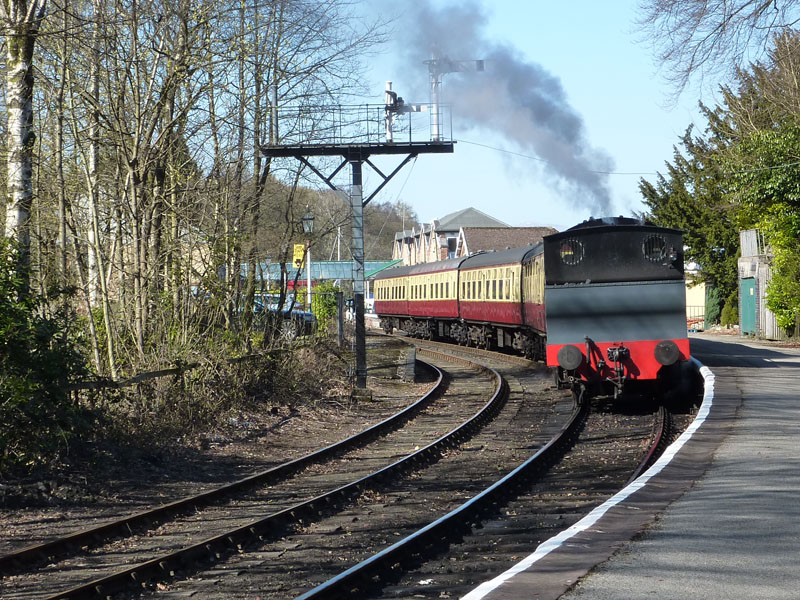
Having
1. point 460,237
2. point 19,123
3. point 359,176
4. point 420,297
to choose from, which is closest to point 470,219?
point 460,237

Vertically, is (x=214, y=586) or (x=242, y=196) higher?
(x=242, y=196)

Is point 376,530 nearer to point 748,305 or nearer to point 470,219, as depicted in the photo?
point 748,305

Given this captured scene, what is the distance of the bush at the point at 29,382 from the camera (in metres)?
9.11

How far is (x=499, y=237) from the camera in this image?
73.1 meters

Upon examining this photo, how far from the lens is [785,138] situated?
29.2 meters

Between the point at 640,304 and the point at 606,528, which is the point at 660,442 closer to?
the point at 640,304

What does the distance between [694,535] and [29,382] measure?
638cm

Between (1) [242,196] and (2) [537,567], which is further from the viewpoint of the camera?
(1) [242,196]

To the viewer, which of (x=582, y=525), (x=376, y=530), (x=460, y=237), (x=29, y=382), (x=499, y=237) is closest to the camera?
(x=582, y=525)

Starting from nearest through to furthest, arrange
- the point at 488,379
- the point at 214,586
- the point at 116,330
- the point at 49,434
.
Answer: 1. the point at 214,586
2. the point at 49,434
3. the point at 116,330
4. the point at 488,379

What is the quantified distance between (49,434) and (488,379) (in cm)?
1436

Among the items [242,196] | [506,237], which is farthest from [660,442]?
[506,237]

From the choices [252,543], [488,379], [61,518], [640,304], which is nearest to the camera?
[252,543]

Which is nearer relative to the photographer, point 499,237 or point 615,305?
point 615,305
